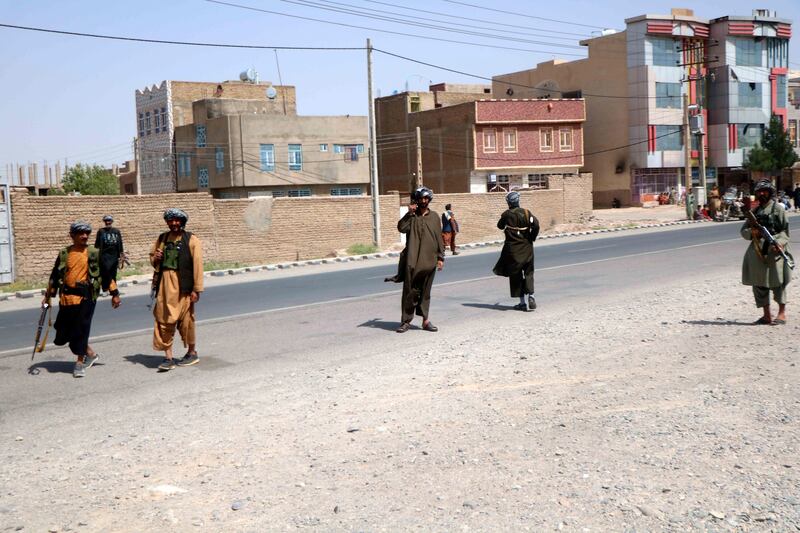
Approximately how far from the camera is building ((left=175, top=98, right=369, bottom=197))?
56.1 meters

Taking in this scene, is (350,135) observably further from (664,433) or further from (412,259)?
(664,433)

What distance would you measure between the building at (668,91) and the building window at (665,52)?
0.07 m

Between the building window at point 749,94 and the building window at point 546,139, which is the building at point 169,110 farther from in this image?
the building window at point 749,94

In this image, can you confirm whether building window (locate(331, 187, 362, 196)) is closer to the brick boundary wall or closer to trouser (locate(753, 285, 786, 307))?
the brick boundary wall

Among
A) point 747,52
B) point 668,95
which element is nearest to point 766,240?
point 668,95

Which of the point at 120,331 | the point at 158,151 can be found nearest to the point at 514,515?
the point at 120,331

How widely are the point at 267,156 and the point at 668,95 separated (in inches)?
1149

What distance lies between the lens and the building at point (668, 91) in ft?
202

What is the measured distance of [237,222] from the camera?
95.6 ft

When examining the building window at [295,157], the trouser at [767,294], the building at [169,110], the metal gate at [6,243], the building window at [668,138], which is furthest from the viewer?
the building at [169,110]

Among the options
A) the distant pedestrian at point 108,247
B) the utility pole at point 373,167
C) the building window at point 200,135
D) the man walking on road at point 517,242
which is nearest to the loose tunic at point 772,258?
the man walking on road at point 517,242

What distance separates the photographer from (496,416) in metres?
6.75

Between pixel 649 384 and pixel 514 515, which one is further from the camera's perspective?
pixel 649 384

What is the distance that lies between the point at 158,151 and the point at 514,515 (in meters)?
69.7
